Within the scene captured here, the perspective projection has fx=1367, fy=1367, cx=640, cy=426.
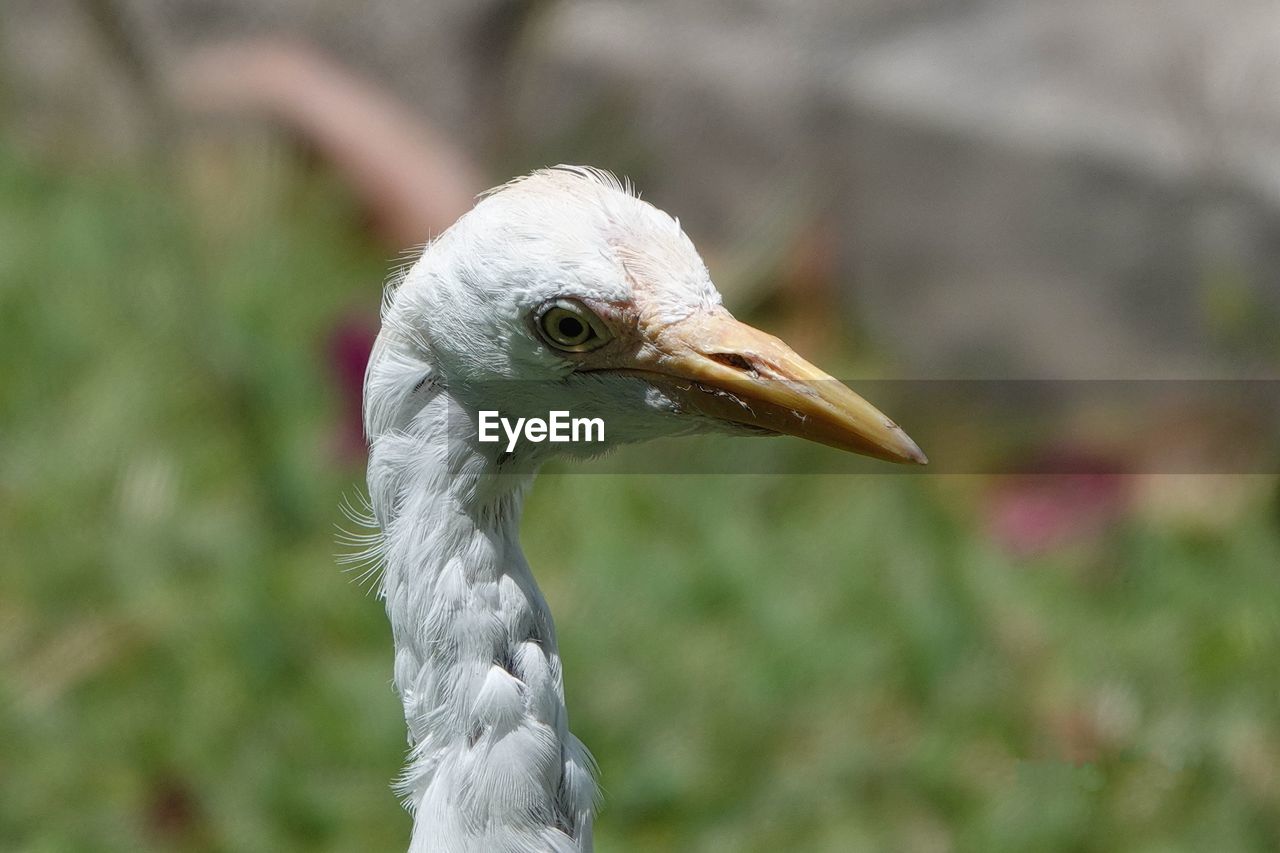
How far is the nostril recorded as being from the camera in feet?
4.92

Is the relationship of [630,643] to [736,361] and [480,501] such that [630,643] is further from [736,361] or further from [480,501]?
[736,361]

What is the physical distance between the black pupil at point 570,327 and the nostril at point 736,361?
150 mm

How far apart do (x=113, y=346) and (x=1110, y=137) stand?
3.07m

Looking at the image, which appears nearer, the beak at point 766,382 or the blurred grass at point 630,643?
the beak at point 766,382

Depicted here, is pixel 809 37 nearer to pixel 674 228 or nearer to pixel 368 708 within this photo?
pixel 368 708

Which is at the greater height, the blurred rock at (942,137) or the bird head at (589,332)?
the blurred rock at (942,137)

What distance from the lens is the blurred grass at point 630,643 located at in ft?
9.86

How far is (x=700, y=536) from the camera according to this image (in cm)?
378

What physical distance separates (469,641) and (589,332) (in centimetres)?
38

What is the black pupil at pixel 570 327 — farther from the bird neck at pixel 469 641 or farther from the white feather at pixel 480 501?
the bird neck at pixel 469 641

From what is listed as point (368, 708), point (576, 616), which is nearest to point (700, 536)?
point (576, 616)

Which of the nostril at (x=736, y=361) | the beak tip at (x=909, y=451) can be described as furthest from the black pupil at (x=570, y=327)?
the beak tip at (x=909, y=451)

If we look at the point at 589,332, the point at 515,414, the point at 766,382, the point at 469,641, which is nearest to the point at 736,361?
the point at 766,382

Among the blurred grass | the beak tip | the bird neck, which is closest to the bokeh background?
the blurred grass
